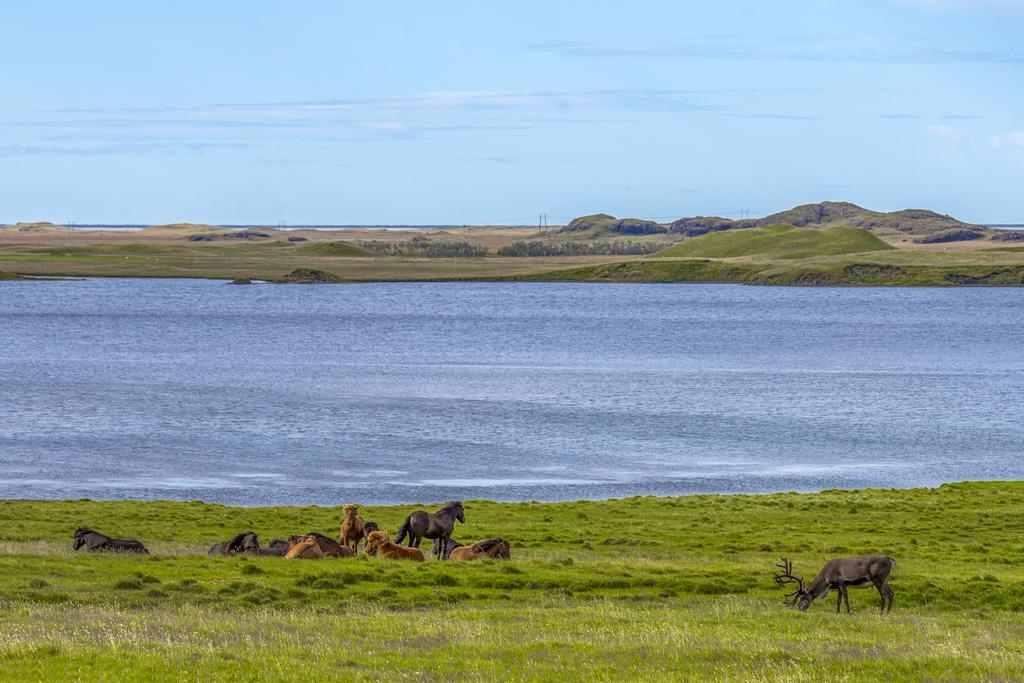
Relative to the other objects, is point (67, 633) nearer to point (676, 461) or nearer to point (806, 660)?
point (806, 660)

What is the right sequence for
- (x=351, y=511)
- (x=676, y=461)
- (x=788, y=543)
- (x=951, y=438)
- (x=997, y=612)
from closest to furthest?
(x=997, y=612) < (x=351, y=511) < (x=788, y=543) < (x=676, y=461) < (x=951, y=438)

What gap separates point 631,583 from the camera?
2462 centimetres

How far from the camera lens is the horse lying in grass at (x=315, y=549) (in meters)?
25.8

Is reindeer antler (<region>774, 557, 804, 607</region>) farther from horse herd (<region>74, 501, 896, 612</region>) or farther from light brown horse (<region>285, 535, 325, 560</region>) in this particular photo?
light brown horse (<region>285, 535, 325, 560</region>)

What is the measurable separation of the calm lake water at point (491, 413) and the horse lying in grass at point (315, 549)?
18957 mm

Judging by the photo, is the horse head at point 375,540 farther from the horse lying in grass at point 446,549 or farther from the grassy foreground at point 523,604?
the horse lying in grass at point 446,549

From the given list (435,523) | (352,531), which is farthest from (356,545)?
(435,523)

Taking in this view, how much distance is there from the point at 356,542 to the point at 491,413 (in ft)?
150

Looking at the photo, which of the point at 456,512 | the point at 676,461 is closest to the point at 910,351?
the point at 676,461

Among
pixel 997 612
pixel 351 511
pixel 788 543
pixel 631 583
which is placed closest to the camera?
pixel 997 612

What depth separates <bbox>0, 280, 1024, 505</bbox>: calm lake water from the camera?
50.9m

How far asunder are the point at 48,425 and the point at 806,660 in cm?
5657

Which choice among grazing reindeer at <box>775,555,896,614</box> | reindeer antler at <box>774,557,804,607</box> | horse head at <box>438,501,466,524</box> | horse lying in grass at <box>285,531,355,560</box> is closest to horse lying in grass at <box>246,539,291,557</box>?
horse lying in grass at <box>285,531,355,560</box>

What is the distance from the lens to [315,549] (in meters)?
25.9
